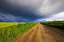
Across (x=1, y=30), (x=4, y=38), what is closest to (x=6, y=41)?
(x=4, y=38)

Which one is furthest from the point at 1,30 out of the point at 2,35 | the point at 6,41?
the point at 6,41

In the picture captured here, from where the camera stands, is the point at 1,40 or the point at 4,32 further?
the point at 4,32

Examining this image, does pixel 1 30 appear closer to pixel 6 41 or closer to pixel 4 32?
pixel 4 32

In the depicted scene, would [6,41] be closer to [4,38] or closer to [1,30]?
[4,38]

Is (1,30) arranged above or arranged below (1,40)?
above

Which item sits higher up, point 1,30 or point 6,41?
point 1,30

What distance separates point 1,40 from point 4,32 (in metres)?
1.18

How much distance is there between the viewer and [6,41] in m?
12.0

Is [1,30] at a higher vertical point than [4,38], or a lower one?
higher

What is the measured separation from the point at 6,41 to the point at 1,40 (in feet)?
3.26

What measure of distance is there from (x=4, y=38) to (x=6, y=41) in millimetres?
546

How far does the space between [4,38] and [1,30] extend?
1068mm

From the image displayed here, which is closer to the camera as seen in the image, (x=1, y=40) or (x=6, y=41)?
(x=1, y=40)

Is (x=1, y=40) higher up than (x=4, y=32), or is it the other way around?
(x=4, y=32)
